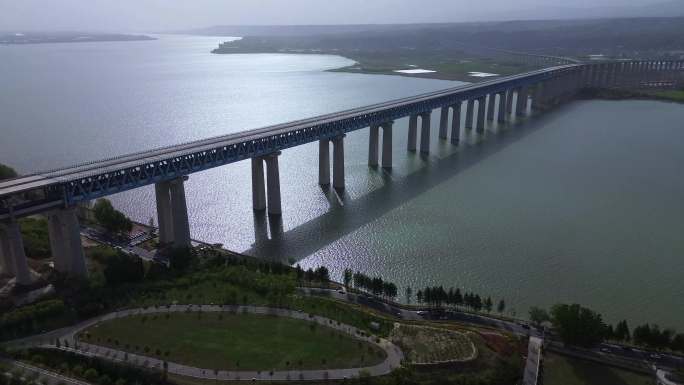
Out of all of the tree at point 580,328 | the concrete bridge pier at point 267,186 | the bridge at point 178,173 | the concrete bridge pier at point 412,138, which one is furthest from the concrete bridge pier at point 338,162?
the tree at point 580,328

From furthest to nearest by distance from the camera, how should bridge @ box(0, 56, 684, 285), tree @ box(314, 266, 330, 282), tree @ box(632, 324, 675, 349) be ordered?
tree @ box(314, 266, 330, 282) → bridge @ box(0, 56, 684, 285) → tree @ box(632, 324, 675, 349)

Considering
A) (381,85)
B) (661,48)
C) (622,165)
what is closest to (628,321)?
(622,165)

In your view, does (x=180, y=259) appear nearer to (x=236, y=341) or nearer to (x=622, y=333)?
(x=236, y=341)

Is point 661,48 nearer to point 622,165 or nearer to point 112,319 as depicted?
point 622,165

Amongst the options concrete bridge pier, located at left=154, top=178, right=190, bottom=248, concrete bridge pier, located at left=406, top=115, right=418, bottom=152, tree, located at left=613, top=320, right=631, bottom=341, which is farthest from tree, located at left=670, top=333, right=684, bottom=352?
concrete bridge pier, located at left=406, top=115, right=418, bottom=152

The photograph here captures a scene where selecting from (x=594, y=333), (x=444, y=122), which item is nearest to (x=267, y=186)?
(x=594, y=333)

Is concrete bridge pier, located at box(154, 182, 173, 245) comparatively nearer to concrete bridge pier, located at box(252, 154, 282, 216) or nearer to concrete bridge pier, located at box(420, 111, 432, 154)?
concrete bridge pier, located at box(252, 154, 282, 216)
